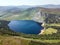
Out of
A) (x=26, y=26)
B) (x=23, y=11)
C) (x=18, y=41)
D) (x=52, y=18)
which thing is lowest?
(x=18, y=41)

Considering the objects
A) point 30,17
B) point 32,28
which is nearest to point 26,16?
point 30,17

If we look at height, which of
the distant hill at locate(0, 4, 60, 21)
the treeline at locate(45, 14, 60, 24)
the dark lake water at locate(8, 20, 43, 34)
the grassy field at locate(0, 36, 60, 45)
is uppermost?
the distant hill at locate(0, 4, 60, 21)

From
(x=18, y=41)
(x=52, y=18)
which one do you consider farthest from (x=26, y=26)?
(x=52, y=18)

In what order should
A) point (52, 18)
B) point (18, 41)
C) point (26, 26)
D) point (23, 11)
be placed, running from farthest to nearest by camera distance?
point (23, 11)
point (52, 18)
point (26, 26)
point (18, 41)

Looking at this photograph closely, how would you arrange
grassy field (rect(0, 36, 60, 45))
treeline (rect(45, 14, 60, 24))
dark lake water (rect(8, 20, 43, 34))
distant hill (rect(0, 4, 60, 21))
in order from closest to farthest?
grassy field (rect(0, 36, 60, 45)) < dark lake water (rect(8, 20, 43, 34)) < treeline (rect(45, 14, 60, 24)) < distant hill (rect(0, 4, 60, 21))

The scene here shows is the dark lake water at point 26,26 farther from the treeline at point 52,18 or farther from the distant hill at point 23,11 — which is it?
the treeline at point 52,18

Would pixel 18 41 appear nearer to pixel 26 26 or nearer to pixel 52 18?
pixel 26 26

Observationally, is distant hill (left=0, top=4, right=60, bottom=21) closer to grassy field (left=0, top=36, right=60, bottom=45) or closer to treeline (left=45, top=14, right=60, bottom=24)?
treeline (left=45, top=14, right=60, bottom=24)

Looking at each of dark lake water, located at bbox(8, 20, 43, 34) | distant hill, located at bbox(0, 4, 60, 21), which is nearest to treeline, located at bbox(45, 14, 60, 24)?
distant hill, located at bbox(0, 4, 60, 21)
